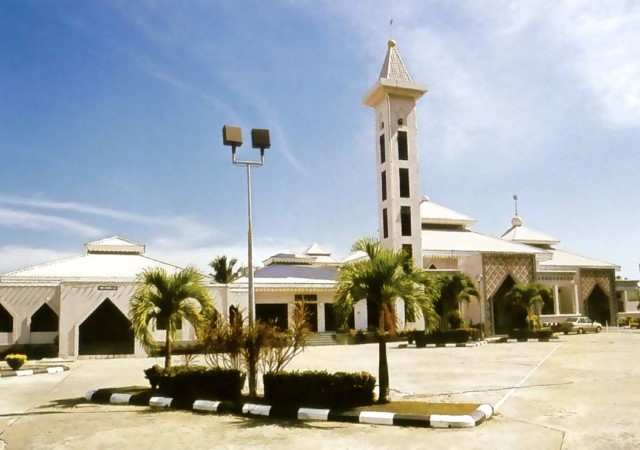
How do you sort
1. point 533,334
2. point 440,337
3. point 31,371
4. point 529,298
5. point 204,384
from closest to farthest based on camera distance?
1. point 204,384
2. point 31,371
3. point 440,337
4. point 533,334
5. point 529,298

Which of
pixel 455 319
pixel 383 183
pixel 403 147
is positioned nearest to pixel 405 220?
pixel 383 183

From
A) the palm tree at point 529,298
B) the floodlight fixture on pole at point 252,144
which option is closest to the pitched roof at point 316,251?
the palm tree at point 529,298

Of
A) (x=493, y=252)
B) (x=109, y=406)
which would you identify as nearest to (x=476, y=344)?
(x=493, y=252)

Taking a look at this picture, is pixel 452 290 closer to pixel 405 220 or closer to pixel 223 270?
pixel 405 220

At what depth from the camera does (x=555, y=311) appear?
47.9 metres

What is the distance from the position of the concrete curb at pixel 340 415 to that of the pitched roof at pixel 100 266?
73.0 ft

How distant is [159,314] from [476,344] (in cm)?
2341

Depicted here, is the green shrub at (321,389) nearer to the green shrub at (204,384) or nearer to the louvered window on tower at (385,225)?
the green shrub at (204,384)

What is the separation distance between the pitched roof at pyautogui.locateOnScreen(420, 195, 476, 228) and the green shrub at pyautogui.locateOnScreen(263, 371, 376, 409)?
3943 cm

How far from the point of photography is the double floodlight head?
1459 centimetres

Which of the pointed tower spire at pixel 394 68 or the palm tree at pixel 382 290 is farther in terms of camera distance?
the pointed tower spire at pixel 394 68

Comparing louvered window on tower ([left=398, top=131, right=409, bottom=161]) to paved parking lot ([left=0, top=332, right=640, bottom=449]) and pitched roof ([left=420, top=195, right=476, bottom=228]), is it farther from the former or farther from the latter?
paved parking lot ([left=0, top=332, right=640, bottom=449])

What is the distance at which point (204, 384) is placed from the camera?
44.5 ft

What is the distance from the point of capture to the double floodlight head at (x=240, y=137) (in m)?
14.6
